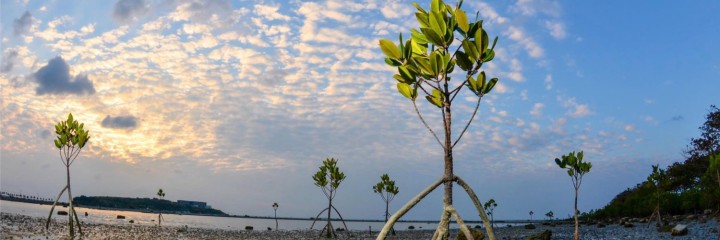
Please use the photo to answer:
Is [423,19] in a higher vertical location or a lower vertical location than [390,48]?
higher

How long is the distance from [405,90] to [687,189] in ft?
159

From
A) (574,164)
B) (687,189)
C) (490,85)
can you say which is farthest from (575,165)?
(687,189)

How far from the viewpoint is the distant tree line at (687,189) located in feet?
103

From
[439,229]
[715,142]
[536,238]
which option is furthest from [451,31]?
[715,142]

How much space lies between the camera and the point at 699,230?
24.7m

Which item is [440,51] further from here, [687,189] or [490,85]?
[687,189]

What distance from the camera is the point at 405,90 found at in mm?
6957

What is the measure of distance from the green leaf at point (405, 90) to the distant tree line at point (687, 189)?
29585mm

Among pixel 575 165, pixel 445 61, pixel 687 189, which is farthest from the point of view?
pixel 687 189

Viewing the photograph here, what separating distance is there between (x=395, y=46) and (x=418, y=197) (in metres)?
2.11

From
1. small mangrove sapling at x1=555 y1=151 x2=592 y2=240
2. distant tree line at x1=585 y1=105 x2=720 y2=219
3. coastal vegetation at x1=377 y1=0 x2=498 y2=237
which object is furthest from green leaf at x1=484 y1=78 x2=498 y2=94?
distant tree line at x1=585 y1=105 x2=720 y2=219

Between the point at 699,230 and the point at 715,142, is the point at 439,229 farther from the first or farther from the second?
the point at 715,142

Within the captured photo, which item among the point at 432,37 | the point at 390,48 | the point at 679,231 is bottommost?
the point at 679,231

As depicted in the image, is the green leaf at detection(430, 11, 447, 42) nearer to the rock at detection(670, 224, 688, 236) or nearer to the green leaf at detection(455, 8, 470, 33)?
the green leaf at detection(455, 8, 470, 33)
